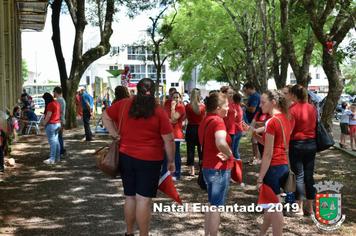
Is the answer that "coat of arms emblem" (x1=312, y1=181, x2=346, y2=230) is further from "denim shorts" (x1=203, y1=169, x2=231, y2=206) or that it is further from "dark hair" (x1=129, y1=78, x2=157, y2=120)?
"dark hair" (x1=129, y1=78, x2=157, y2=120)

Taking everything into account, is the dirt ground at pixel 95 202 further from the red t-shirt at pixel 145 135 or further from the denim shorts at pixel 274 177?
the red t-shirt at pixel 145 135

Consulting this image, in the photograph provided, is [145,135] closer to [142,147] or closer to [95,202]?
[142,147]

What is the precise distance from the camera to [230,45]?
27.7 meters

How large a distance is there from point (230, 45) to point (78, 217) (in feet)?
75.7

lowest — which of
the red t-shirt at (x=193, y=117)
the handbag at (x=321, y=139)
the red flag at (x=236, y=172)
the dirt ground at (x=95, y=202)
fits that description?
the dirt ground at (x=95, y=202)

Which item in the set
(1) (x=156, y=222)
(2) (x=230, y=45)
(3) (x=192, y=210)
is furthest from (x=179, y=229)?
(2) (x=230, y=45)

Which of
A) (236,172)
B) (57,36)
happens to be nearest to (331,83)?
(236,172)

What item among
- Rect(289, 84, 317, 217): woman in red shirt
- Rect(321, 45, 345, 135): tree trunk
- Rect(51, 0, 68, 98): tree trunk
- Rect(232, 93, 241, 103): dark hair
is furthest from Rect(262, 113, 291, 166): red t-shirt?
Rect(51, 0, 68, 98): tree trunk

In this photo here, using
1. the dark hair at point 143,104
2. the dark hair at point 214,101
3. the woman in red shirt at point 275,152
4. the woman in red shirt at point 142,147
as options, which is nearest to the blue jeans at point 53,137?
the woman in red shirt at point 142,147

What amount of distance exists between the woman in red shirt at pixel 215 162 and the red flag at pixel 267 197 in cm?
37

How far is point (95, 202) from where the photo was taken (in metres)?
6.77

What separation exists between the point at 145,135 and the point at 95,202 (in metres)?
2.80

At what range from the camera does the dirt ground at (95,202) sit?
539 cm

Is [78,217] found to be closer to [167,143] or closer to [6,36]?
[167,143]
